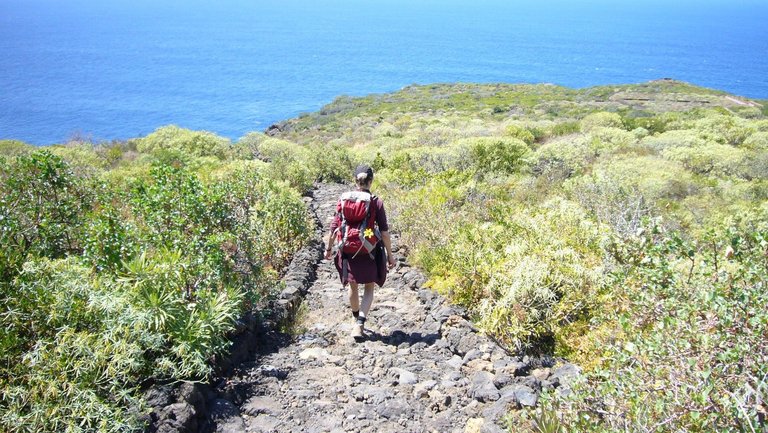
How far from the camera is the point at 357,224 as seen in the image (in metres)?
5.31

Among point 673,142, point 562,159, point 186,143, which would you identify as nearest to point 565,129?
point 673,142

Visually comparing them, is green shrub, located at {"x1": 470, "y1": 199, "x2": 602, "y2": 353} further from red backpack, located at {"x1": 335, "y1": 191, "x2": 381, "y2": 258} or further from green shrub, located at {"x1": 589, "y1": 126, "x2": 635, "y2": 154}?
green shrub, located at {"x1": 589, "y1": 126, "x2": 635, "y2": 154}

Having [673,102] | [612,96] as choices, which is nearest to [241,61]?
[612,96]

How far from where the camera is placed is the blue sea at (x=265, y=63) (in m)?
59.8

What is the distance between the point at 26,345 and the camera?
3.40 meters

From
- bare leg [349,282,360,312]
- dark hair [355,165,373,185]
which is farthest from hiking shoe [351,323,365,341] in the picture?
Result: dark hair [355,165,373,185]

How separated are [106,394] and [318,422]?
1.39m

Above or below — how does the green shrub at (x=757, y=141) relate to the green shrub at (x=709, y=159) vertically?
above

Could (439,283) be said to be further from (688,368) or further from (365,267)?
(688,368)

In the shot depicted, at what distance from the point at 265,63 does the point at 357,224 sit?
354 ft

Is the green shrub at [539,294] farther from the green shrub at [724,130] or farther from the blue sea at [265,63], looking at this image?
the blue sea at [265,63]

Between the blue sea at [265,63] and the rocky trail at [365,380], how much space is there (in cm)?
2429

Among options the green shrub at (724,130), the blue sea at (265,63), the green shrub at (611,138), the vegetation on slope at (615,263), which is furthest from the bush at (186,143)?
the green shrub at (724,130)

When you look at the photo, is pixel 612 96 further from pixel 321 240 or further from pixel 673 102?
pixel 321 240
